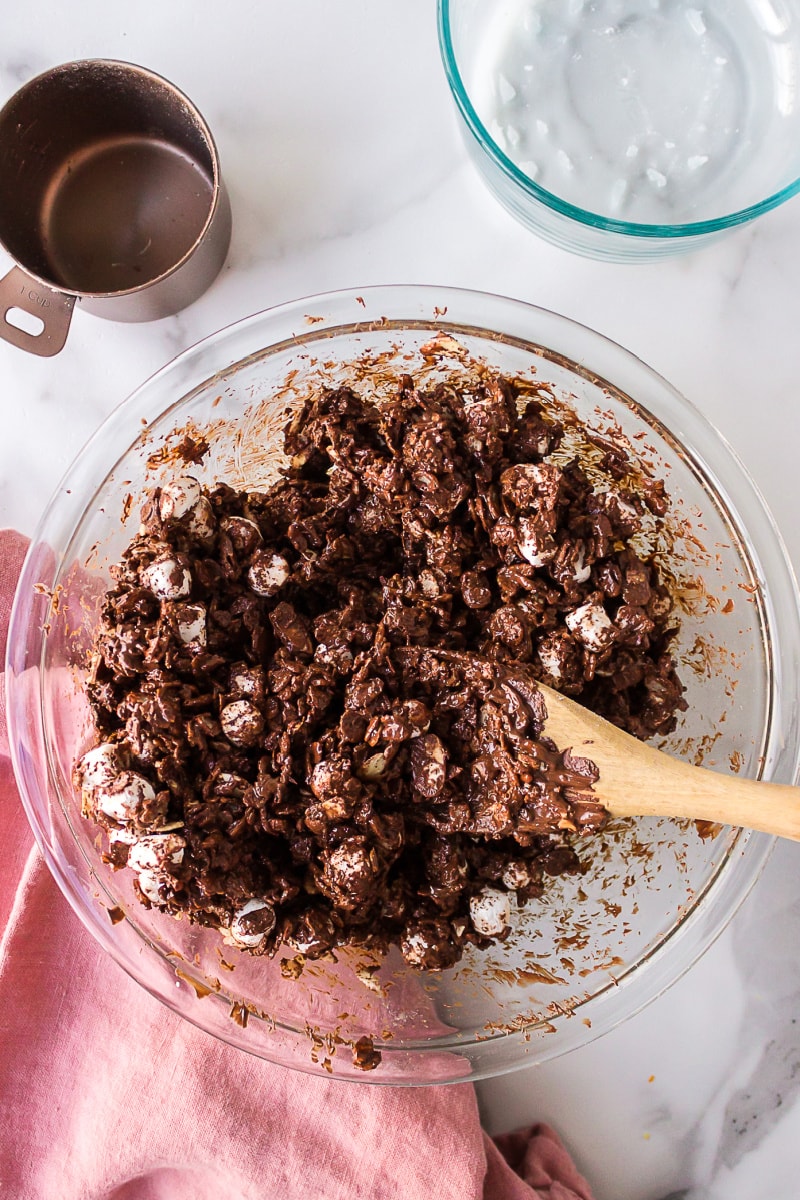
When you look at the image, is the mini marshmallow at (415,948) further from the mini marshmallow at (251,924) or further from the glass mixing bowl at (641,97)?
the glass mixing bowl at (641,97)

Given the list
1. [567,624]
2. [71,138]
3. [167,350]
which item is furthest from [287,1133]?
[71,138]

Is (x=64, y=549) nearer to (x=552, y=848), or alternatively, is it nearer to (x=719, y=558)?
(x=552, y=848)

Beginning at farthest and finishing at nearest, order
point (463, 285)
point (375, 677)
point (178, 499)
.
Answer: point (463, 285)
point (178, 499)
point (375, 677)

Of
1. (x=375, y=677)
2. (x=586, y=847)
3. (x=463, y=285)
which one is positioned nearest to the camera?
(x=375, y=677)

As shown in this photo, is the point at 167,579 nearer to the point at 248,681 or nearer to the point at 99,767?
the point at 248,681

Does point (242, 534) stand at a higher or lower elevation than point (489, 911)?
higher

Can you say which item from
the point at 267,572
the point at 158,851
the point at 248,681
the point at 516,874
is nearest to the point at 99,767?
the point at 158,851

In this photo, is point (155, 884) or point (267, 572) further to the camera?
point (267, 572)

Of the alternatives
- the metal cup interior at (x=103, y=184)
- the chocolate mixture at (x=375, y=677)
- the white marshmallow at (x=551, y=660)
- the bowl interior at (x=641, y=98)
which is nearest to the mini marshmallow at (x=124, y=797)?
the chocolate mixture at (x=375, y=677)
